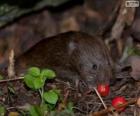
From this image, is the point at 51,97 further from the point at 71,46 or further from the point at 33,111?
the point at 71,46

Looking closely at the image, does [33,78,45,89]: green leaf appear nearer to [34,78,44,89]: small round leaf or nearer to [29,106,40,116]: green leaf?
[34,78,44,89]: small round leaf

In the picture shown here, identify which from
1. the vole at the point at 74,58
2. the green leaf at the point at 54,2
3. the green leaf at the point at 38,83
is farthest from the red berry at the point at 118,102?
the green leaf at the point at 54,2

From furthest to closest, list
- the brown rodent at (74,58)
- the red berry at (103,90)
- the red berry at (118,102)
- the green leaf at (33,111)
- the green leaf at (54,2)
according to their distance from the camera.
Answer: the green leaf at (54,2), the brown rodent at (74,58), the red berry at (103,90), the red berry at (118,102), the green leaf at (33,111)

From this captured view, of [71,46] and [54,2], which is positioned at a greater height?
[54,2]

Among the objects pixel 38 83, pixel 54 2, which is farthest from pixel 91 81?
pixel 54 2

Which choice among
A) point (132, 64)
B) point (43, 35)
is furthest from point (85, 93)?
point (43, 35)

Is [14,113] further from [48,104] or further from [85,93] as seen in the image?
[85,93]

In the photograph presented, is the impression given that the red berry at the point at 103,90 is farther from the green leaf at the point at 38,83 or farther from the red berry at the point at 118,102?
the green leaf at the point at 38,83

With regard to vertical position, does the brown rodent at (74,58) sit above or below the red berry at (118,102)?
above
